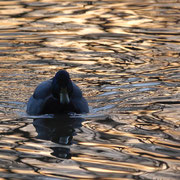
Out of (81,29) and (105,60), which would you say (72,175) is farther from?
(81,29)

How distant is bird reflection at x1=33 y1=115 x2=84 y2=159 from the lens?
363 inches

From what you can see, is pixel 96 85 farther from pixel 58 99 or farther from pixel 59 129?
pixel 59 129

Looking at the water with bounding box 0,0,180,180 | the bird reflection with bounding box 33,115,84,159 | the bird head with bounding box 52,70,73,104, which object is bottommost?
the bird reflection with bounding box 33,115,84,159

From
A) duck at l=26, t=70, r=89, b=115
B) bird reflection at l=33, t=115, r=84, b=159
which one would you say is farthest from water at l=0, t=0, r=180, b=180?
duck at l=26, t=70, r=89, b=115

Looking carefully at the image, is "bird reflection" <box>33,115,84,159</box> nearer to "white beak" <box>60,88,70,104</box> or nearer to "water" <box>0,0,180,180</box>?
"water" <box>0,0,180,180</box>

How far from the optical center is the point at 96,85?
44.0ft

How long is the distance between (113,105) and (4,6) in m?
11.7

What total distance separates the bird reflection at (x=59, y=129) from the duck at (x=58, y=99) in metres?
0.19

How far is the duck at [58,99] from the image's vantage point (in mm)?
10930

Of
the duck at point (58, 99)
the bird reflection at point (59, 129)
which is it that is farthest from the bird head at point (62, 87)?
the bird reflection at point (59, 129)

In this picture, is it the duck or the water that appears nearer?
the water

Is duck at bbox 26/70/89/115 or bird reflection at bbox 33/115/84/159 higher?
duck at bbox 26/70/89/115

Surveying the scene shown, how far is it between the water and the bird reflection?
2 centimetres

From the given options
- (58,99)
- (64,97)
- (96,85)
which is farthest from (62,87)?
(96,85)
